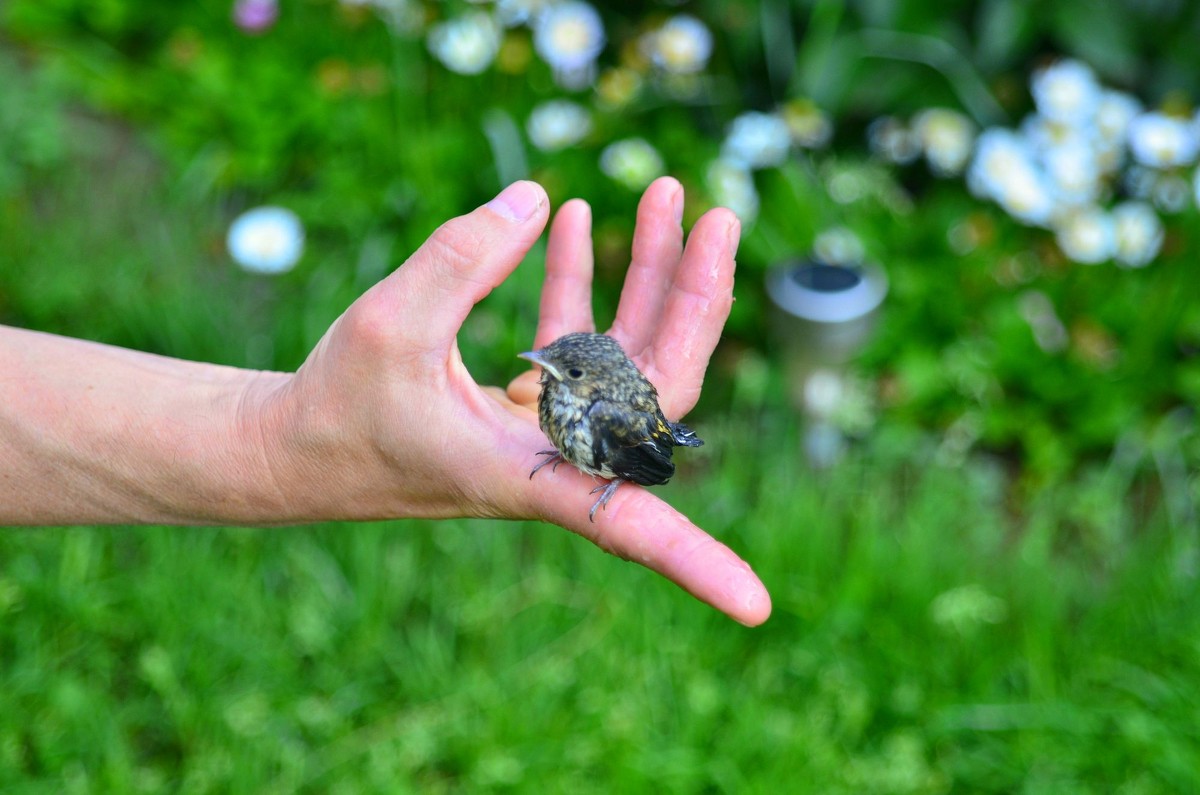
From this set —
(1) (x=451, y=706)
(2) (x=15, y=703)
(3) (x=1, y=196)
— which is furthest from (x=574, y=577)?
(3) (x=1, y=196)

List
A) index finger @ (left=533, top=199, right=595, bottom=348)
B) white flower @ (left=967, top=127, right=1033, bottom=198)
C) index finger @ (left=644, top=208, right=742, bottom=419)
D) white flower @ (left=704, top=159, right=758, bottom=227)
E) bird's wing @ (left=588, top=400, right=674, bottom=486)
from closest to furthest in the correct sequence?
1. bird's wing @ (left=588, top=400, right=674, bottom=486)
2. index finger @ (left=644, top=208, right=742, bottom=419)
3. index finger @ (left=533, top=199, right=595, bottom=348)
4. white flower @ (left=704, top=159, right=758, bottom=227)
5. white flower @ (left=967, top=127, right=1033, bottom=198)

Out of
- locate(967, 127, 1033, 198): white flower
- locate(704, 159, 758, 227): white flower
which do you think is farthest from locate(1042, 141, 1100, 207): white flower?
locate(704, 159, 758, 227): white flower

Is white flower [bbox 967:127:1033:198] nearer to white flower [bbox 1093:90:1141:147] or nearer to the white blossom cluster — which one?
the white blossom cluster

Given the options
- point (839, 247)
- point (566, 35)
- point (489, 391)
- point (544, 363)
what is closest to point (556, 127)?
point (566, 35)

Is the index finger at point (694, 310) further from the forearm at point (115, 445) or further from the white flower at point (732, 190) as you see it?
the white flower at point (732, 190)

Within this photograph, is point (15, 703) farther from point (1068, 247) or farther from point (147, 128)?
point (1068, 247)
